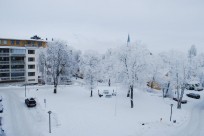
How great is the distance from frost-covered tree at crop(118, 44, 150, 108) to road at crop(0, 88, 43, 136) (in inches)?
705

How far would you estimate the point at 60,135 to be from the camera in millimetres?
25344

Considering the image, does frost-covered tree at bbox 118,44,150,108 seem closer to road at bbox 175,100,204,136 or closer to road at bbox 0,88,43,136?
road at bbox 175,100,204,136

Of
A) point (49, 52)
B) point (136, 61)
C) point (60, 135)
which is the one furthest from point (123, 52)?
point (60, 135)

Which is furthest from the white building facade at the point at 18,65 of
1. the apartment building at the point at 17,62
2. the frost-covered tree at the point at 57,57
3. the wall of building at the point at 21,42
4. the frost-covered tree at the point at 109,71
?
the frost-covered tree at the point at 109,71

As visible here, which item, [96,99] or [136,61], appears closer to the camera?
[136,61]

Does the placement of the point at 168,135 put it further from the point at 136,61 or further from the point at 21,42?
the point at 21,42

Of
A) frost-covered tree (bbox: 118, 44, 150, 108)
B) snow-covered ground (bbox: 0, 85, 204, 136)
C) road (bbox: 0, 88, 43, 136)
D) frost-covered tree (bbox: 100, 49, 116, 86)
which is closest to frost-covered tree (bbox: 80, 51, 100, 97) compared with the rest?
frost-covered tree (bbox: 100, 49, 116, 86)

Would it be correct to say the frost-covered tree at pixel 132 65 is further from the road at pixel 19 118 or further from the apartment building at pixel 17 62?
the apartment building at pixel 17 62

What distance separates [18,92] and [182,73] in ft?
128

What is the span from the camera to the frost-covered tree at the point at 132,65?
3909 cm

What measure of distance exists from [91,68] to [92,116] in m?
16.9

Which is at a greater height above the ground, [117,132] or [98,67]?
[98,67]

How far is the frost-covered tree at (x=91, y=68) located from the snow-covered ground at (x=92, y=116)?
3527 mm

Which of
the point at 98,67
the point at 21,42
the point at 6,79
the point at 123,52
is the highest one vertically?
the point at 21,42
